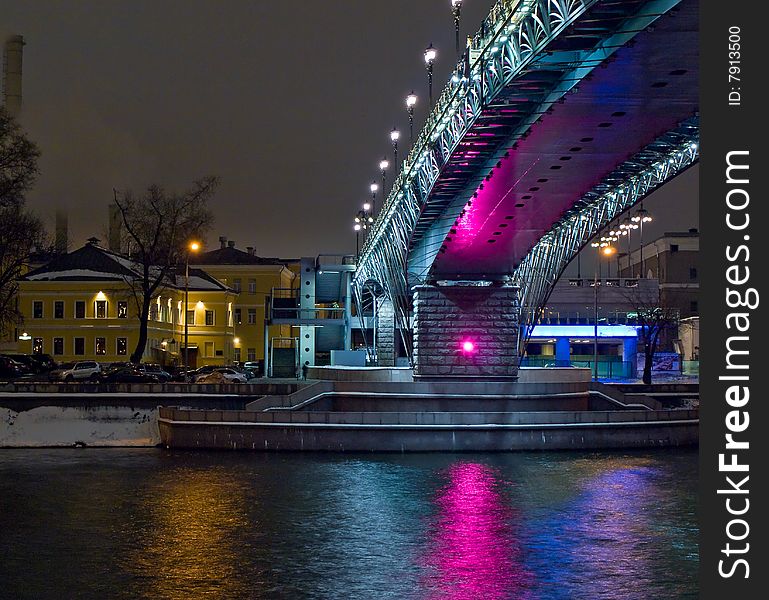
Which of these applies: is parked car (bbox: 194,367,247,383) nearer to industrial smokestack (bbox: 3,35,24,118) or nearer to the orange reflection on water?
the orange reflection on water

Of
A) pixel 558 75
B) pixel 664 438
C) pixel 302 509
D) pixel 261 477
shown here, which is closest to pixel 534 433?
pixel 664 438

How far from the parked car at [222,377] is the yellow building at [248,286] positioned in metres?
35.1

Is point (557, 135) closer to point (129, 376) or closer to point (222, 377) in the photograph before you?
point (129, 376)

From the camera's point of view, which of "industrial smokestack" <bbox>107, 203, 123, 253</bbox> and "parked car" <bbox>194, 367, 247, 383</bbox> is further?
"industrial smokestack" <bbox>107, 203, 123, 253</bbox>

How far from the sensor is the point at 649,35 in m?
17.9

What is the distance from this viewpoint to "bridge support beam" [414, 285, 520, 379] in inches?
1698

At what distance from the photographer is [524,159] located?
87.7 feet

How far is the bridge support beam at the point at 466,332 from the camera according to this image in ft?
141

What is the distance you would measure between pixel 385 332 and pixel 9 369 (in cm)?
2366

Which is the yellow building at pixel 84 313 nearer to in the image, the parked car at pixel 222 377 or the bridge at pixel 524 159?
the parked car at pixel 222 377

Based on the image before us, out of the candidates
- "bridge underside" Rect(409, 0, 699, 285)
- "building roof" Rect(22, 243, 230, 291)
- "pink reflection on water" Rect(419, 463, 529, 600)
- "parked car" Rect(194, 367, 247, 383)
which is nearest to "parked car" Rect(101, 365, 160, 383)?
"parked car" Rect(194, 367, 247, 383)

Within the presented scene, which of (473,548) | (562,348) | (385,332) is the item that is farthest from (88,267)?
(473,548)

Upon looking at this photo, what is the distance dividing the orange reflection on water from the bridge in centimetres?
973

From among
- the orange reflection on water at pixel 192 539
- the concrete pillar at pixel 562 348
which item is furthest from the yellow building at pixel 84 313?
the orange reflection on water at pixel 192 539
